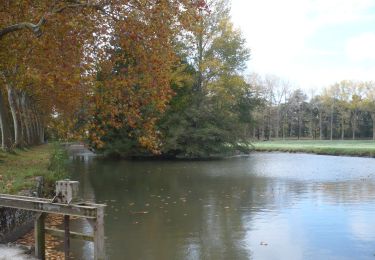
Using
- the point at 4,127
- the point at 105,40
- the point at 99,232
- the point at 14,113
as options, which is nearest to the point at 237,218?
the point at 99,232

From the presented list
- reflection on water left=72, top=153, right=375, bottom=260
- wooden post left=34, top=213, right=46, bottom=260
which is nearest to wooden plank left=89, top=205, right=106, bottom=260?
wooden post left=34, top=213, right=46, bottom=260

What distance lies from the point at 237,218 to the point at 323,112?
3512 inches

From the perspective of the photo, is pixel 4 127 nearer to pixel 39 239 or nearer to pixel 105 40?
pixel 105 40

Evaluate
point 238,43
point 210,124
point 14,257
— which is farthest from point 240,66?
point 14,257

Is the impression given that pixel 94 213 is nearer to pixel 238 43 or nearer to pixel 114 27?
pixel 114 27

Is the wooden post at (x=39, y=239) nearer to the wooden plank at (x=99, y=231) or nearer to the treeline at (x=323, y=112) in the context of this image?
the wooden plank at (x=99, y=231)

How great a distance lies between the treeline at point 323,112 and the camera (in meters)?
92.3

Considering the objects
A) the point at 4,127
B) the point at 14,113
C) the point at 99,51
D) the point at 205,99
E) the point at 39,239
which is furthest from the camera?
the point at 205,99

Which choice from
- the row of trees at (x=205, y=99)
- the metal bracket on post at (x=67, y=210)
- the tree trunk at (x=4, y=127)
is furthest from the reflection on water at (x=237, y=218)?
the row of trees at (x=205, y=99)

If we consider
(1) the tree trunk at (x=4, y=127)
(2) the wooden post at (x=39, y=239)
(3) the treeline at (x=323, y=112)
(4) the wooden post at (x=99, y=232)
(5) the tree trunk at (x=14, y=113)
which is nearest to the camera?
(4) the wooden post at (x=99, y=232)

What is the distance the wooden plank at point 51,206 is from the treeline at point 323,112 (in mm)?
83729

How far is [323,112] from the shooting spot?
319 ft

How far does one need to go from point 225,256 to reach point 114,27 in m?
8.18

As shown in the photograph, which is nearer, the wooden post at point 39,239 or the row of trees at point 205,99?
the wooden post at point 39,239
